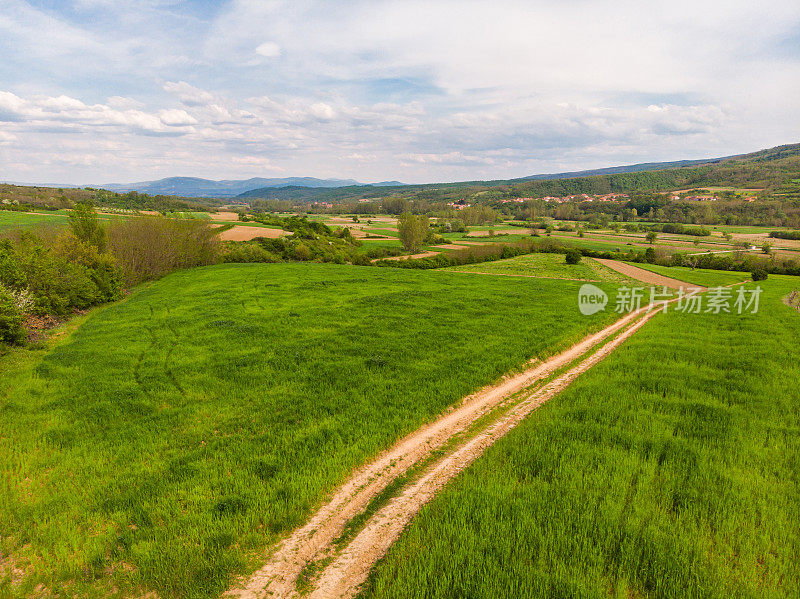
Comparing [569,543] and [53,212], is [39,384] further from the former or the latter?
[53,212]

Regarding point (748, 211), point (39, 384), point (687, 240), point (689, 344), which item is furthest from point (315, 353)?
point (748, 211)

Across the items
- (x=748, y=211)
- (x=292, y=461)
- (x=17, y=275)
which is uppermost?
(x=748, y=211)

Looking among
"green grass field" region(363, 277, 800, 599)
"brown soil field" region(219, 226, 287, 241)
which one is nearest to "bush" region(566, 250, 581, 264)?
"green grass field" region(363, 277, 800, 599)

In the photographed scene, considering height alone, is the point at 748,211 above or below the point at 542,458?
above

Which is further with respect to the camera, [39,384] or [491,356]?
[491,356]

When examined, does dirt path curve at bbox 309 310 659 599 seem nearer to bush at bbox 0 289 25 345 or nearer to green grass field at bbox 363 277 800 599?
green grass field at bbox 363 277 800 599

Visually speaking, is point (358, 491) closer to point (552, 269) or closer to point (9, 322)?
point (9, 322)
